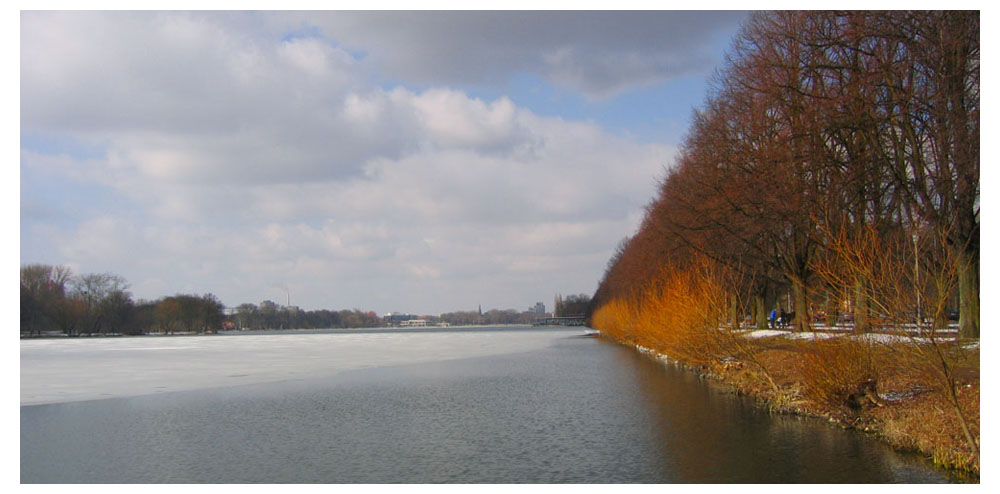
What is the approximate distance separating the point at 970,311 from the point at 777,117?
10951 millimetres

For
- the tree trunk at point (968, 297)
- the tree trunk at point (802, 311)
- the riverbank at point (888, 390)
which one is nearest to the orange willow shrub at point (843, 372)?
the riverbank at point (888, 390)

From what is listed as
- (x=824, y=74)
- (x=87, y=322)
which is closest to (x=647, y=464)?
(x=824, y=74)

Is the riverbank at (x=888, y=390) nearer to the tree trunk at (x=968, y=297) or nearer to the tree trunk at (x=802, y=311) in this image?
Answer: the tree trunk at (x=968, y=297)

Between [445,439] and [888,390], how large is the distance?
10.3 m

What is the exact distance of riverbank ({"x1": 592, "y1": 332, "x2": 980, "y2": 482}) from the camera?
12875 mm

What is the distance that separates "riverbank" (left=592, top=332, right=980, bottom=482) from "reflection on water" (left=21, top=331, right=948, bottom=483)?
1.75 feet

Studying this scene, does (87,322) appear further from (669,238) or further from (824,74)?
(824,74)

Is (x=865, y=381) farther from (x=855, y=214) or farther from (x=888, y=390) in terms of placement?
(x=855, y=214)

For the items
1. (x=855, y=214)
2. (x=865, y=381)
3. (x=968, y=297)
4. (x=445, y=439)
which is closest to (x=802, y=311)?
(x=855, y=214)

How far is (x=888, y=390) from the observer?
56.0 feet

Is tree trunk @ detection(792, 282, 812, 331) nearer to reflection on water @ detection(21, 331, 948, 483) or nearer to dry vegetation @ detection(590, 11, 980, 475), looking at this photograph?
dry vegetation @ detection(590, 11, 980, 475)

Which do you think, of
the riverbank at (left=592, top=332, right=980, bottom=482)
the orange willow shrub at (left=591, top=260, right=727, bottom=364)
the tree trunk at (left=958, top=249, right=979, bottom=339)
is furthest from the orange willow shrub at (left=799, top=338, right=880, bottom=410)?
the orange willow shrub at (left=591, top=260, right=727, bottom=364)

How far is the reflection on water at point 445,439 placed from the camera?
45.0ft

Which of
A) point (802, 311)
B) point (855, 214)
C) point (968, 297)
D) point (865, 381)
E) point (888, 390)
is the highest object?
point (855, 214)
